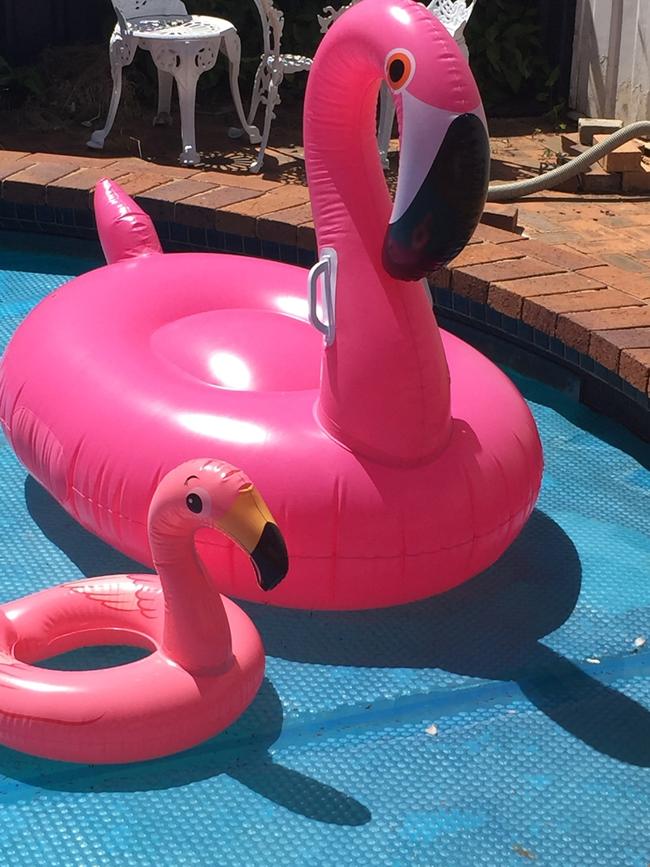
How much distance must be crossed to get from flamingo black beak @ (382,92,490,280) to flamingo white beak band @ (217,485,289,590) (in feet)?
2.26

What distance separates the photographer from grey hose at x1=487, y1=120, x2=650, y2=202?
5.76m

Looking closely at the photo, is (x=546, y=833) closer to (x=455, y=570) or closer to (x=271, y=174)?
(x=455, y=570)

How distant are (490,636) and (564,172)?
3.22 metres

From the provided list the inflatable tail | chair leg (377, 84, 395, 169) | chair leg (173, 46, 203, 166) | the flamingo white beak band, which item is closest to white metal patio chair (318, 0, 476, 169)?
chair leg (377, 84, 395, 169)

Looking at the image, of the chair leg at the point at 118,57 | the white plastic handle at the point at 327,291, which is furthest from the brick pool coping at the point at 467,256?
the white plastic handle at the point at 327,291

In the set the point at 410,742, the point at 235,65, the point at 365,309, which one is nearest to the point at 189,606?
the point at 410,742

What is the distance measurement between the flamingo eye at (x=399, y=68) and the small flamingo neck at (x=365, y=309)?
0.20 meters

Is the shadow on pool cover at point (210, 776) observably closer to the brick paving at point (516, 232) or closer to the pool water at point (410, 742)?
the pool water at point (410, 742)

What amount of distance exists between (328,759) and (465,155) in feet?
A: 4.29

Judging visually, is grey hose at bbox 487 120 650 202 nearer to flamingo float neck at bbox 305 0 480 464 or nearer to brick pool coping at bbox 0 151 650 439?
brick pool coping at bbox 0 151 650 439

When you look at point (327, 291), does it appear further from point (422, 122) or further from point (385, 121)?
point (385, 121)

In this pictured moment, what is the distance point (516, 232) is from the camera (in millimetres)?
5430

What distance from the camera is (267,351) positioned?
3436mm

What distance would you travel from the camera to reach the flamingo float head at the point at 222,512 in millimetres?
2426
